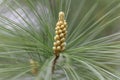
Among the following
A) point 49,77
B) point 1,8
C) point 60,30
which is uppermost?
point 1,8

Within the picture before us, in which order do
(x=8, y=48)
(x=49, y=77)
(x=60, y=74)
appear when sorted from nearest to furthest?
1. (x=49, y=77)
2. (x=8, y=48)
3. (x=60, y=74)

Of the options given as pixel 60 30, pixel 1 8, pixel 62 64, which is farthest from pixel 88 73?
pixel 1 8

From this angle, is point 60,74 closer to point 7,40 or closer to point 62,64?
point 62,64

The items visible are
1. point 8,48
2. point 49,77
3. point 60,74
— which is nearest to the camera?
point 49,77

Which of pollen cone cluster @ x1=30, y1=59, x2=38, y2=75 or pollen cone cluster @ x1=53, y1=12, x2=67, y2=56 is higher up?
pollen cone cluster @ x1=53, y1=12, x2=67, y2=56

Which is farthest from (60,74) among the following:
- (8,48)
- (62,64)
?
(8,48)

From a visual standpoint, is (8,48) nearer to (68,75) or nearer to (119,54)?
(68,75)

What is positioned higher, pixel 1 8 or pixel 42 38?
pixel 1 8

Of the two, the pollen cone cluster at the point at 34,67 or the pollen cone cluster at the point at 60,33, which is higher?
the pollen cone cluster at the point at 60,33

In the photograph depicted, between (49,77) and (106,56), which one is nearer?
(49,77)
